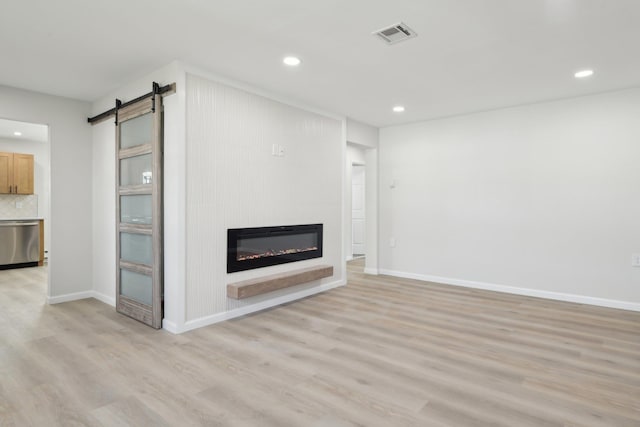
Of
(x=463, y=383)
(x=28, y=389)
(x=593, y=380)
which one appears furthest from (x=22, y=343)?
(x=593, y=380)

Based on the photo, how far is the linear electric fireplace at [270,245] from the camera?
3762mm

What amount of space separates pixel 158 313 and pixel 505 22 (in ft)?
12.4

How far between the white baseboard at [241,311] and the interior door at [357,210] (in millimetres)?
3444

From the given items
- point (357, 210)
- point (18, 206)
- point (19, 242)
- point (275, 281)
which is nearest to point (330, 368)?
point (275, 281)

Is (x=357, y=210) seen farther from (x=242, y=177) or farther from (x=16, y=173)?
(x=16, y=173)

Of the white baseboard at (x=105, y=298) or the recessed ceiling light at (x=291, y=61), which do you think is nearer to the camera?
the recessed ceiling light at (x=291, y=61)

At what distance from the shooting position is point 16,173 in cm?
685

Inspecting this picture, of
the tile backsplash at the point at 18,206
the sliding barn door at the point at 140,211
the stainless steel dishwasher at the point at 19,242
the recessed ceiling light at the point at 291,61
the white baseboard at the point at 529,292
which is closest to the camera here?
the recessed ceiling light at the point at 291,61

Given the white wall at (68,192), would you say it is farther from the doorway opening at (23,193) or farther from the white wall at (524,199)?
the white wall at (524,199)

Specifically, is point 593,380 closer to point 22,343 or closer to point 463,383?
point 463,383

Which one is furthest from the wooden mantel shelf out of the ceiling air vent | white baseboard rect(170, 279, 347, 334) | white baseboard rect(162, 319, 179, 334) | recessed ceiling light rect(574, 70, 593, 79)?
recessed ceiling light rect(574, 70, 593, 79)

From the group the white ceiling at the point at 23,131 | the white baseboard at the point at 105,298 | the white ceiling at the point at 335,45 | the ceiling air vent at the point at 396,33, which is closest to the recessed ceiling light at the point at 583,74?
the white ceiling at the point at 335,45

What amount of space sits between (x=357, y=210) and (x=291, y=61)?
5526mm

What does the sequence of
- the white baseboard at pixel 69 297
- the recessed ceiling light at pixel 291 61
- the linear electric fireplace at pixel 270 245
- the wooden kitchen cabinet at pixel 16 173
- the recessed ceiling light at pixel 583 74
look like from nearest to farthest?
the recessed ceiling light at pixel 291 61
the recessed ceiling light at pixel 583 74
the linear electric fireplace at pixel 270 245
the white baseboard at pixel 69 297
the wooden kitchen cabinet at pixel 16 173
